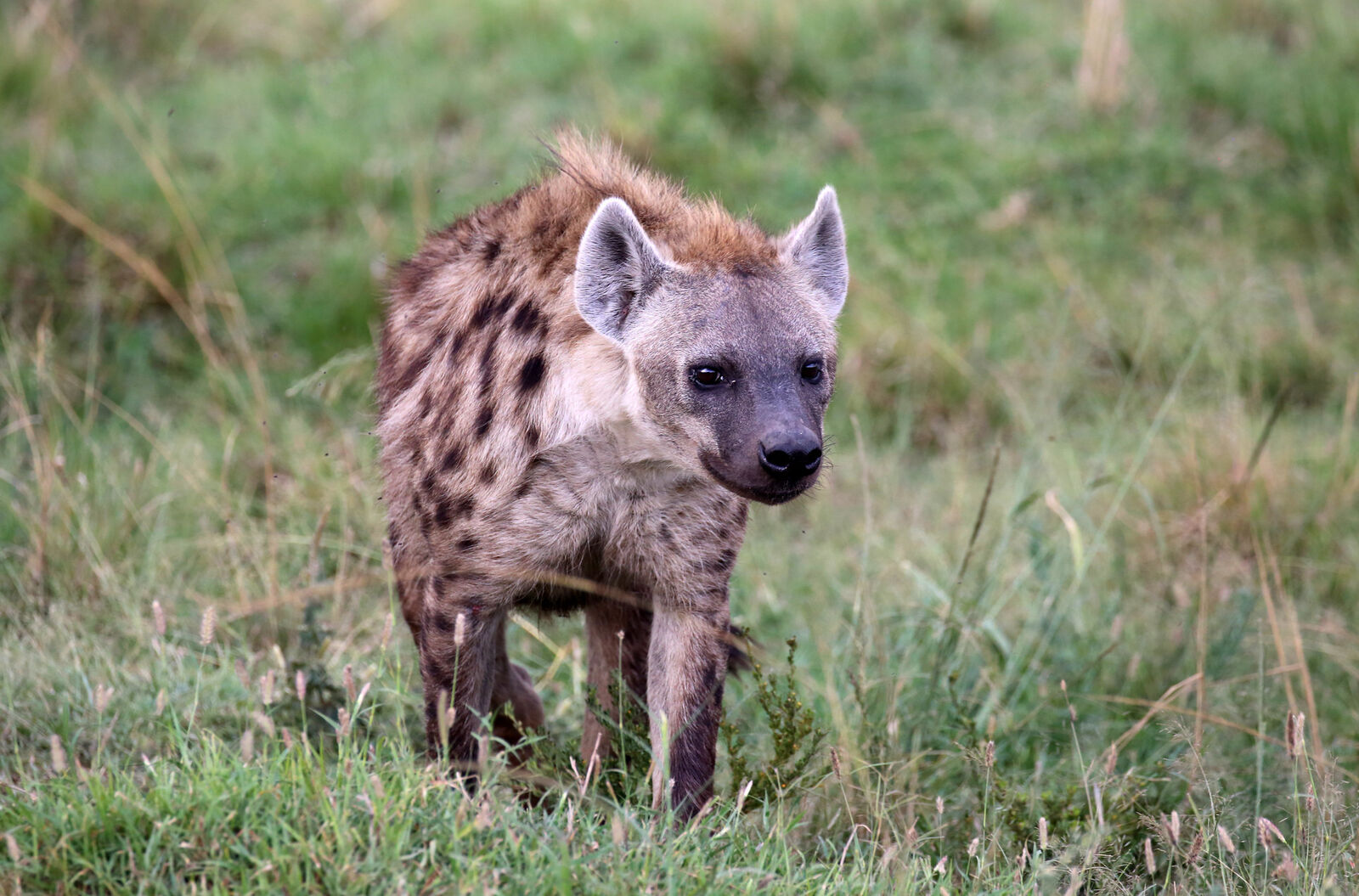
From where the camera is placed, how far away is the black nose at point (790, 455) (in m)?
2.63

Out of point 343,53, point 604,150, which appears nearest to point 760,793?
point 604,150

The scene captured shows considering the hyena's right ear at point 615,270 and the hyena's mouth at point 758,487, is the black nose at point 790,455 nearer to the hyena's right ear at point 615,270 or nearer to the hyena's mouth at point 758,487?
the hyena's mouth at point 758,487

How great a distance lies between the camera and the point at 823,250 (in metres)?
3.11

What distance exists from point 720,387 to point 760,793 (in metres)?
0.84

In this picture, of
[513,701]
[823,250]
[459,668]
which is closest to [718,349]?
[823,250]

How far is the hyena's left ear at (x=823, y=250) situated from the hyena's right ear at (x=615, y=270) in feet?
1.08

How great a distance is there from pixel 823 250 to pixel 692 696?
0.95 m

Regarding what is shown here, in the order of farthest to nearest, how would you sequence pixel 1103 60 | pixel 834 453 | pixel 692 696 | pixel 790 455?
pixel 1103 60 < pixel 834 453 < pixel 692 696 < pixel 790 455

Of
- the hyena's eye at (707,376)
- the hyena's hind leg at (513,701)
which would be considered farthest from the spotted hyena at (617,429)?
the hyena's hind leg at (513,701)

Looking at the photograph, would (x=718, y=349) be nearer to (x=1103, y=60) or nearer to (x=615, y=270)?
(x=615, y=270)

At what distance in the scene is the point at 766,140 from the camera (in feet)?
22.2

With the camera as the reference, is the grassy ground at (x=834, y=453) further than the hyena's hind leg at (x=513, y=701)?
No

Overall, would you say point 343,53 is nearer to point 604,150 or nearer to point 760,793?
point 604,150

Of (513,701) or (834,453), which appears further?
(834,453)
